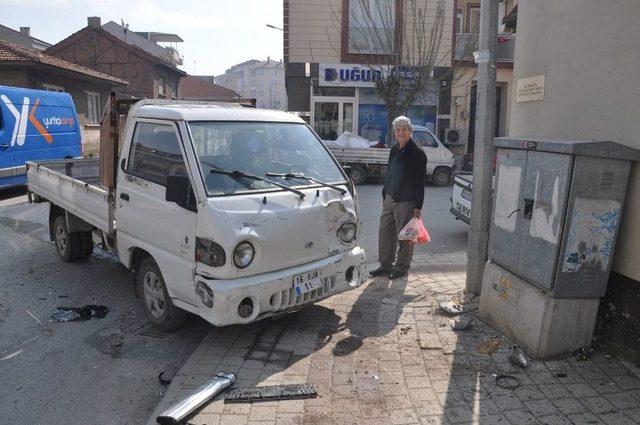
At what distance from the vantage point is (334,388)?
375 centimetres

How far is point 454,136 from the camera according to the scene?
70.1 feet

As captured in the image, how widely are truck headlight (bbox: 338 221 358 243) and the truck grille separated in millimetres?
398

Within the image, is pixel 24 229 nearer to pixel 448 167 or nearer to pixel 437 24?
pixel 448 167

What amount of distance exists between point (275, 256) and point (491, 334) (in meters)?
1.97

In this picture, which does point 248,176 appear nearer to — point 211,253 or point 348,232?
point 211,253

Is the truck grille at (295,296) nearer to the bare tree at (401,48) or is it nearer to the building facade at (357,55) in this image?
the bare tree at (401,48)

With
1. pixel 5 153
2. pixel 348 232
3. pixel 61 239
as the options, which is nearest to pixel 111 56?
pixel 5 153

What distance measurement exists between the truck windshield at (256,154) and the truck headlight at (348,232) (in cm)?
48

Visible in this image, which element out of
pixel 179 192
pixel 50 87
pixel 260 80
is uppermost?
pixel 260 80

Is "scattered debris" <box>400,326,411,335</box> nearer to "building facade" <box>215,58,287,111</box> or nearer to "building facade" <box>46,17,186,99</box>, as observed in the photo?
"building facade" <box>46,17,186,99</box>

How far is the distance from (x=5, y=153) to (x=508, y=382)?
41.2 ft

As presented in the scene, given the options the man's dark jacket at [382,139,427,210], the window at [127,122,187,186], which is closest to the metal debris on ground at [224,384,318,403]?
the window at [127,122,187,186]

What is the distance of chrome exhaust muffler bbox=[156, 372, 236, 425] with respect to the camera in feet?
10.9

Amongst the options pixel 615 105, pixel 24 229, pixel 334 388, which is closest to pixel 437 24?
pixel 24 229
